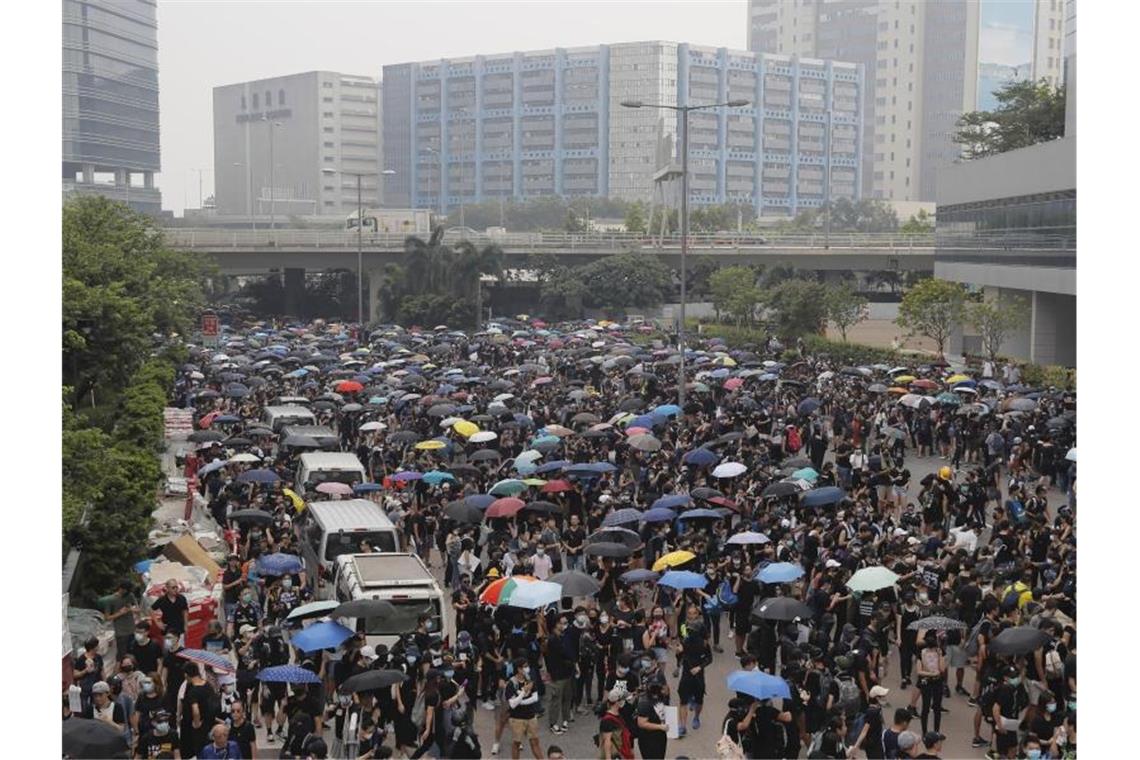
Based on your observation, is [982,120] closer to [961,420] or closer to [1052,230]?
[1052,230]

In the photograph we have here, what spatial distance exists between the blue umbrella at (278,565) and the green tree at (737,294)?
46670 mm

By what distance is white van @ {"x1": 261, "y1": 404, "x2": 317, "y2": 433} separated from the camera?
29.2 metres

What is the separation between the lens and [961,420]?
29.0 meters

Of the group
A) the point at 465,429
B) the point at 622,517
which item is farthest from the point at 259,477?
the point at 622,517

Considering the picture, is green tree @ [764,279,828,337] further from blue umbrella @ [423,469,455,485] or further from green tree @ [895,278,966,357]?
blue umbrella @ [423,469,455,485]

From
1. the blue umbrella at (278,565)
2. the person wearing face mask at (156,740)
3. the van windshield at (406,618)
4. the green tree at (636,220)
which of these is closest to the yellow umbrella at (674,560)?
the van windshield at (406,618)

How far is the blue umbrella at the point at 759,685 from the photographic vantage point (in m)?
11.6

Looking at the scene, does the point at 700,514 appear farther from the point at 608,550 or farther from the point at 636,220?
the point at 636,220

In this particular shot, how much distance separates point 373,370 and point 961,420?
16.2 metres

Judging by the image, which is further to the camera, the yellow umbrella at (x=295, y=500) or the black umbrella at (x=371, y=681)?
the yellow umbrella at (x=295, y=500)

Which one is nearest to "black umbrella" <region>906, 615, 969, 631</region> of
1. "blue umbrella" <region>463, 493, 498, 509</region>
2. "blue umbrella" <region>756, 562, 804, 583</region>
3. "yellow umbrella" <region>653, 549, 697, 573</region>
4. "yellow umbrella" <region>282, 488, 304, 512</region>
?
"blue umbrella" <region>756, 562, 804, 583</region>

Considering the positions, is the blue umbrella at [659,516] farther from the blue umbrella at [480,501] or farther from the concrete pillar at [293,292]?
the concrete pillar at [293,292]

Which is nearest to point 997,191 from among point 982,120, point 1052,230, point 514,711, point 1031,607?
point 1052,230

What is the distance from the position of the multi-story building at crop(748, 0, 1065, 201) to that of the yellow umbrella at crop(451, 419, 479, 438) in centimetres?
12708
